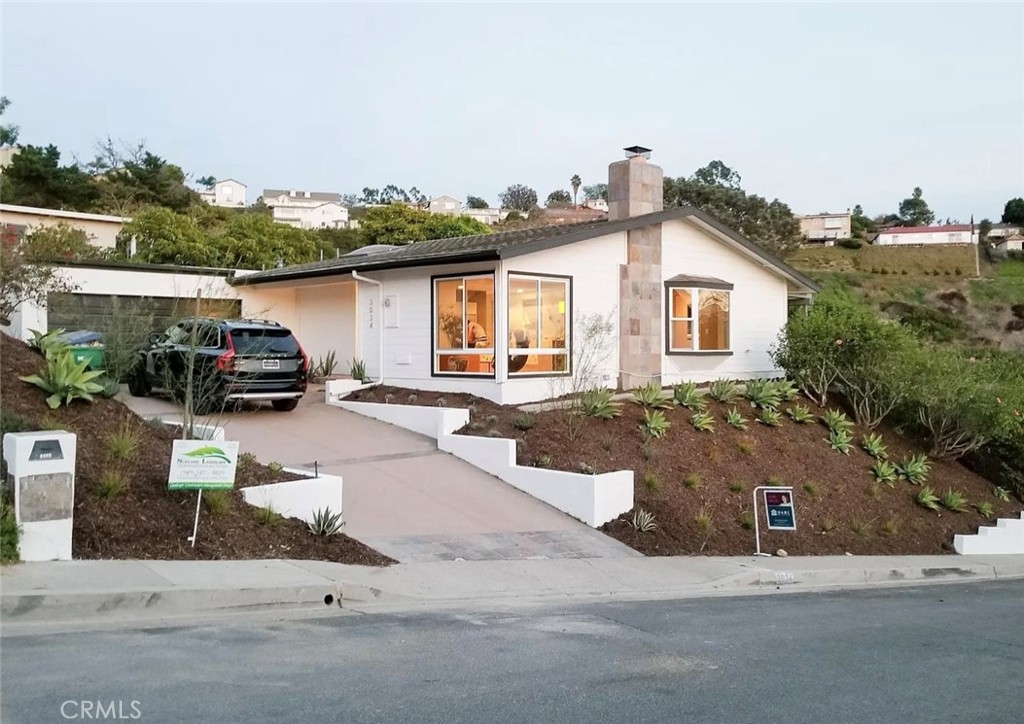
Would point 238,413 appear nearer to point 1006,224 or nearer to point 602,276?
point 602,276

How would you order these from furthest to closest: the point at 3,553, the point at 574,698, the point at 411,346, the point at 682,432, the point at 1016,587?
1. the point at 411,346
2. the point at 682,432
3. the point at 1016,587
4. the point at 3,553
5. the point at 574,698

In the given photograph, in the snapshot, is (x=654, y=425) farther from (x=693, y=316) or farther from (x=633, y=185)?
(x=633, y=185)

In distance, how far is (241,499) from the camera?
1101cm

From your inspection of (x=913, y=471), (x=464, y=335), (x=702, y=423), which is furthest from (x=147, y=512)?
(x=913, y=471)

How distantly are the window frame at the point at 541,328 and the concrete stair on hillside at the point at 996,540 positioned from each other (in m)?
7.66

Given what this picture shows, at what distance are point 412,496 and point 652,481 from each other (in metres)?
3.70

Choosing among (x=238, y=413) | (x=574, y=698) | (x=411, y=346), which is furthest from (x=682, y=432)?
(x=574, y=698)

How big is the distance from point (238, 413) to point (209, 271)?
642 centimetres

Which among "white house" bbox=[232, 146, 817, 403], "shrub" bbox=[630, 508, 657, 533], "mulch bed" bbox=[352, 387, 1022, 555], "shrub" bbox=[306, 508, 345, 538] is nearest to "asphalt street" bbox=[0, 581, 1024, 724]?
"shrub" bbox=[306, 508, 345, 538]

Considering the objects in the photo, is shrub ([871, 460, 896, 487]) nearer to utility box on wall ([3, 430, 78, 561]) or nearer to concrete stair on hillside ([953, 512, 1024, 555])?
concrete stair on hillside ([953, 512, 1024, 555])

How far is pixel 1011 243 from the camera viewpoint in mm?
81625

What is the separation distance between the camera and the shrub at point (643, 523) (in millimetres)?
13180

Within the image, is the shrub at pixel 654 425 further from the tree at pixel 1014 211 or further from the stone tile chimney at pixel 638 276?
the tree at pixel 1014 211

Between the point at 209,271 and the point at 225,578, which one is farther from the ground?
the point at 209,271
